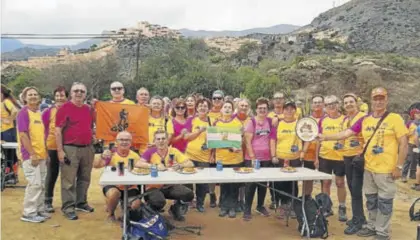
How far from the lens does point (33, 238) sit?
556cm

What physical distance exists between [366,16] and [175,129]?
72823mm

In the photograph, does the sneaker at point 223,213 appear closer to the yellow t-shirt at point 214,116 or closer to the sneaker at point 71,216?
the yellow t-shirt at point 214,116

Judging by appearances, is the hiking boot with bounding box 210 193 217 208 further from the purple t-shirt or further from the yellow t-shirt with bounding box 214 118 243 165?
the purple t-shirt

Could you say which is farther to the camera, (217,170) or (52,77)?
(52,77)

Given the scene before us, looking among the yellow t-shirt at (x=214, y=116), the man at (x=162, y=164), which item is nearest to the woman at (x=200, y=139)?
the yellow t-shirt at (x=214, y=116)

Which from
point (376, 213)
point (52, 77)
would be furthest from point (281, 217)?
point (52, 77)

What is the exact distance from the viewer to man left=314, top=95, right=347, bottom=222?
631 centimetres

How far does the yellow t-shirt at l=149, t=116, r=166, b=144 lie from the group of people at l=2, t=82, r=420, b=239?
15mm

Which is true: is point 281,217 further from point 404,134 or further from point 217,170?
point 404,134

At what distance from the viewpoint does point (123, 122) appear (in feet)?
21.7

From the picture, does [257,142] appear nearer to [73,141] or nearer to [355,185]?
[355,185]

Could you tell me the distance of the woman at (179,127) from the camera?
663 cm

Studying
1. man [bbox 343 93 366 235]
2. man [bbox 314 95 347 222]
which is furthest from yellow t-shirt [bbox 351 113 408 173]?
man [bbox 314 95 347 222]

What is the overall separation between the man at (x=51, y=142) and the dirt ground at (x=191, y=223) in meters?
0.30
